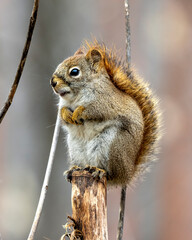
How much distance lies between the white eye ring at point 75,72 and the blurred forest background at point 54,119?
213 cm

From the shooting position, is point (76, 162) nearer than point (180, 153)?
Yes

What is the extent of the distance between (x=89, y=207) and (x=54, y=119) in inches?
119

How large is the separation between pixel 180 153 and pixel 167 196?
1.59 feet

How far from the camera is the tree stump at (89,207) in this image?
91.1 inches

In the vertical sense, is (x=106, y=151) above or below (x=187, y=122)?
below

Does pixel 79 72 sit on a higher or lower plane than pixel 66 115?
higher

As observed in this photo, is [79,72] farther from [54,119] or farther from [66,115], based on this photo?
[54,119]

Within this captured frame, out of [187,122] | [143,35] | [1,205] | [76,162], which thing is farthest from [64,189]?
[76,162]

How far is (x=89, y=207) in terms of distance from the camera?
237 centimetres

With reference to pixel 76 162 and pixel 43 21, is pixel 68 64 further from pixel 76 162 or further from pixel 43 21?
pixel 43 21

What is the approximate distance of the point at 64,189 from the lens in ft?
17.1

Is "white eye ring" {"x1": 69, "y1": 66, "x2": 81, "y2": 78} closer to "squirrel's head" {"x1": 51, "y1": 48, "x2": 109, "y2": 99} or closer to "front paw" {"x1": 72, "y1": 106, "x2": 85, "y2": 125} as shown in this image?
"squirrel's head" {"x1": 51, "y1": 48, "x2": 109, "y2": 99}

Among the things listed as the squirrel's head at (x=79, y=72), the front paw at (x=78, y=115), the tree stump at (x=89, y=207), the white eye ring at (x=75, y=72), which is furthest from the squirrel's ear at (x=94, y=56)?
the tree stump at (x=89, y=207)

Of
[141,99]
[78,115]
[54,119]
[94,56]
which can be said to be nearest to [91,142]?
[78,115]
